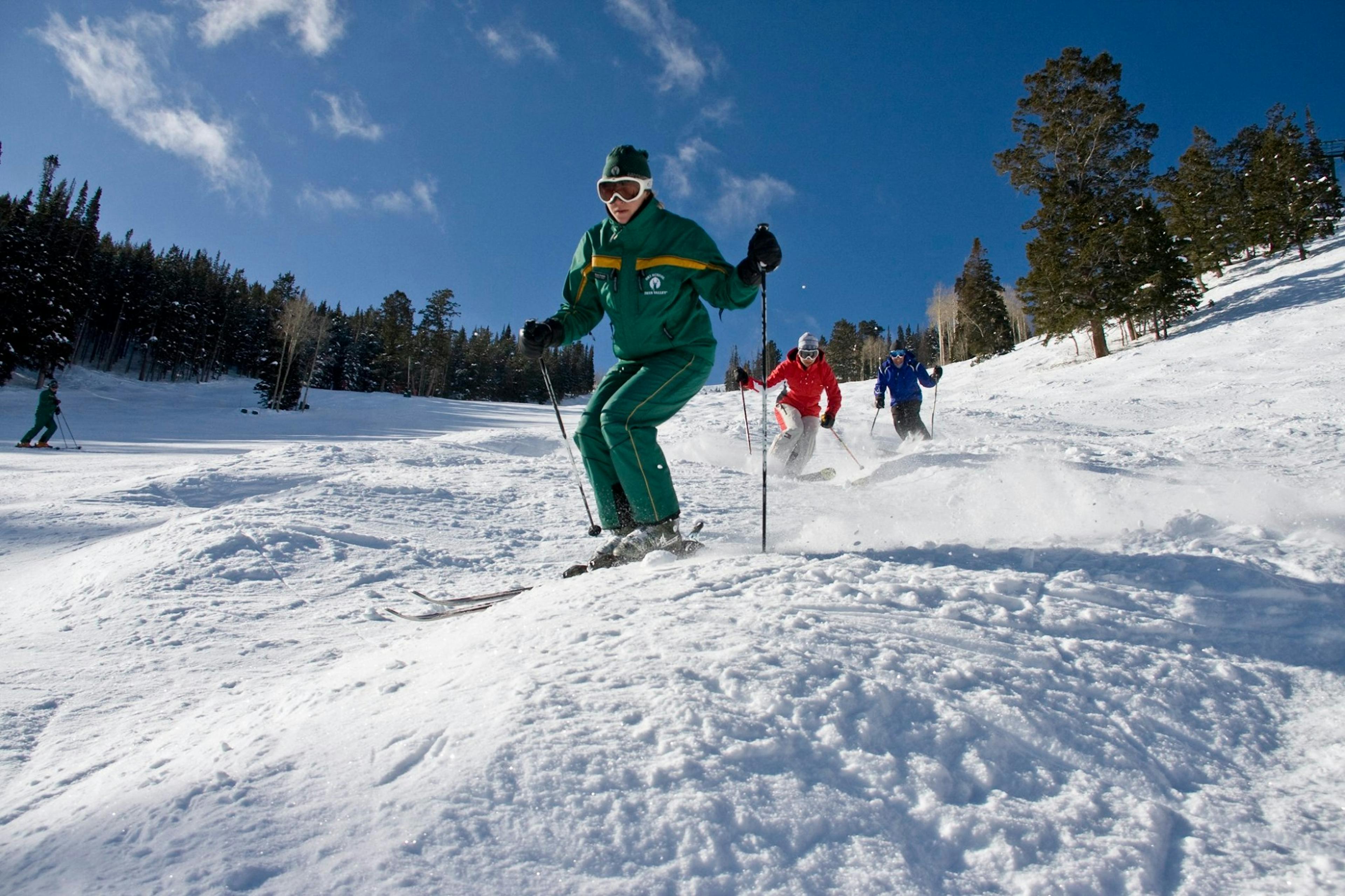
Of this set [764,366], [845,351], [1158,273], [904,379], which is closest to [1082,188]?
[1158,273]

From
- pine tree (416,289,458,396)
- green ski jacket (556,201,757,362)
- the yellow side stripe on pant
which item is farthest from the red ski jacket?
pine tree (416,289,458,396)

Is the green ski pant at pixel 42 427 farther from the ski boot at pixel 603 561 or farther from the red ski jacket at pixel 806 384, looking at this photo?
the ski boot at pixel 603 561

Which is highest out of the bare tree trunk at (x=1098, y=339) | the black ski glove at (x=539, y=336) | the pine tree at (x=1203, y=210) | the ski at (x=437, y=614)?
the pine tree at (x=1203, y=210)

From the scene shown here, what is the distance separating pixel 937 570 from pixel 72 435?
2340 centimetres

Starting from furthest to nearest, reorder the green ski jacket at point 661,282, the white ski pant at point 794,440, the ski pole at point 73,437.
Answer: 1. the ski pole at point 73,437
2. the white ski pant at point 794,440
3. the green ski jacket at point 661,282

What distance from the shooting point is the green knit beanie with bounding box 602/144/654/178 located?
3.37 m

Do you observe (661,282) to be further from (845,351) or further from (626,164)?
(845,351)

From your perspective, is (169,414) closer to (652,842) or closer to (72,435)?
(72,435)

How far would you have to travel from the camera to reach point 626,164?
338 centimetres

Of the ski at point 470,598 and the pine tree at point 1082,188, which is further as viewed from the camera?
the pine tree at point 1082,188

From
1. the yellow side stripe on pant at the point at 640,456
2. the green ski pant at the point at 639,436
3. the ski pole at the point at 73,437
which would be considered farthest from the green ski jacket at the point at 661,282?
the ski pole at the point at 73,437

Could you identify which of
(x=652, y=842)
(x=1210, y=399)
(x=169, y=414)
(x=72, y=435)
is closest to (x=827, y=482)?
(x=652, y=842)

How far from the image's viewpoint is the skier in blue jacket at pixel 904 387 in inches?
392

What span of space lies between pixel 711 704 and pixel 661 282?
2412 mm
